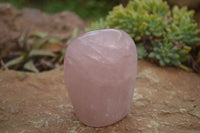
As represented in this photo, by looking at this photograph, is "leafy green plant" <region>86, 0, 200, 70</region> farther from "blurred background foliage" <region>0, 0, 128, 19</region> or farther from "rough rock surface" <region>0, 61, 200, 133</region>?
"blurred background foliage" <region>0, 0, 128, 19</region>

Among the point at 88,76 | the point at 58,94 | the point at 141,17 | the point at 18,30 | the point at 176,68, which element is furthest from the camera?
the point at 18,30

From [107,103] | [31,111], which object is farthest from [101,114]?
[31,111]

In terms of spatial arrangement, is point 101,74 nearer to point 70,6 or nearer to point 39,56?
point 39,56

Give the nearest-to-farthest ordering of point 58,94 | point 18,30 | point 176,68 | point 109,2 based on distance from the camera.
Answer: point 58,94
point 176,68
point 109,2
point 18,30

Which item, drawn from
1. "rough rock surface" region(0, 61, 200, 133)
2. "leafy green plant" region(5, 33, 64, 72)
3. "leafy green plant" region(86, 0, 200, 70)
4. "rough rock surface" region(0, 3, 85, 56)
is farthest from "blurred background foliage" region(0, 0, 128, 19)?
"rough rock surface" region(0, 61, 200, 133)

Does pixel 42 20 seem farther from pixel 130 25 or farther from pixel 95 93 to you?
pixel 95 93
